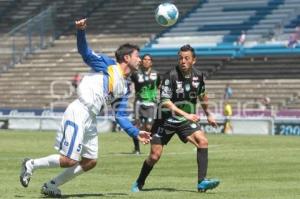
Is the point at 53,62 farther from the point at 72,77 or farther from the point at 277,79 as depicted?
the point at 277,79

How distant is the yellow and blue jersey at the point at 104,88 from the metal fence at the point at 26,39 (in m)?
46.8

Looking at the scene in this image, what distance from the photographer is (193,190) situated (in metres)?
15.1

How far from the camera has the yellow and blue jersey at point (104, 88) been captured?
13266mm

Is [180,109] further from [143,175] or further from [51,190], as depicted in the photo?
[51,190]

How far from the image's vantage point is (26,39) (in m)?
60.6

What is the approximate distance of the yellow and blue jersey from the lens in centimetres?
1327

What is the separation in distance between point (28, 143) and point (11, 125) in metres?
17.2

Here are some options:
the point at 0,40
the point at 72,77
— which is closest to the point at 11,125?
the point at 72,77

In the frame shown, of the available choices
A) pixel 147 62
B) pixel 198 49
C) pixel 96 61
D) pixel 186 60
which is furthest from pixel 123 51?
pixel 198 49

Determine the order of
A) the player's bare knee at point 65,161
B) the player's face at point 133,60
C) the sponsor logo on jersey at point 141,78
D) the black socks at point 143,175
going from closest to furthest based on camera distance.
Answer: the player's bare knee at point 65,161
the player's face at point 133,60
the black socks at point 143,175
the sponsor logo on jersey at point 141,78

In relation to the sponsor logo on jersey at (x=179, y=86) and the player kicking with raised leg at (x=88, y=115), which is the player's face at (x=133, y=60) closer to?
the player kicking with raised leg at (x=88, y=115)

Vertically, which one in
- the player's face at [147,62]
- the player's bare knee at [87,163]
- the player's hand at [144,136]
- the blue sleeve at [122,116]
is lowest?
the player's bare knee at [87,163]

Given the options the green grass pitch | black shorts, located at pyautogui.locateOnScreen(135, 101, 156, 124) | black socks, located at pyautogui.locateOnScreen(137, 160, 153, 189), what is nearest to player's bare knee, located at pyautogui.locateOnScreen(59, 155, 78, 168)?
the green grass pitch

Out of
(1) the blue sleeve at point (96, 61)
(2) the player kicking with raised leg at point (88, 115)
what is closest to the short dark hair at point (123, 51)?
(2) the player kicking with raised leg at point (88, 115)
